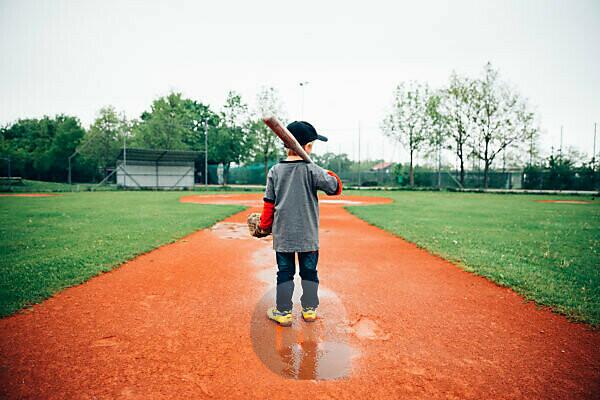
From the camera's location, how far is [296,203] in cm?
297

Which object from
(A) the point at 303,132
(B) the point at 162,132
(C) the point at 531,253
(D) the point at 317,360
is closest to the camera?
(D) the point at 317,360

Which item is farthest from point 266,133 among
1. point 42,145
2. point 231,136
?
point 42,145

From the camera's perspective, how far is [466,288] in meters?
4.13

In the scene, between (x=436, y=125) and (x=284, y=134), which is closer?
(x=284, y=134)

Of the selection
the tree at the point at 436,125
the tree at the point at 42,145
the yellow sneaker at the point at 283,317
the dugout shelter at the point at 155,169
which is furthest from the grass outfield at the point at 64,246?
the tree at the point at 42,145

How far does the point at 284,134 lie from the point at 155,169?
3280cm

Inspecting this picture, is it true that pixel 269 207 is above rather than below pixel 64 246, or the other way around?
above

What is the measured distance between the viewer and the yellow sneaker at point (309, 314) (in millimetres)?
3080

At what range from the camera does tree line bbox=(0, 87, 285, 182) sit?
121 ft

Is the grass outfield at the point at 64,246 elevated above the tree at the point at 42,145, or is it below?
below

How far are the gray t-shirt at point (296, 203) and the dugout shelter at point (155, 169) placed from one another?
30.1 meters

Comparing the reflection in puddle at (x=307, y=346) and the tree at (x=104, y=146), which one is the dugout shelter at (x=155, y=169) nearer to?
the tree at (x=104, y=146)

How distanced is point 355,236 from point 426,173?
1336 inches

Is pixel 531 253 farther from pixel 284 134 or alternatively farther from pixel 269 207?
pixel 284 134
